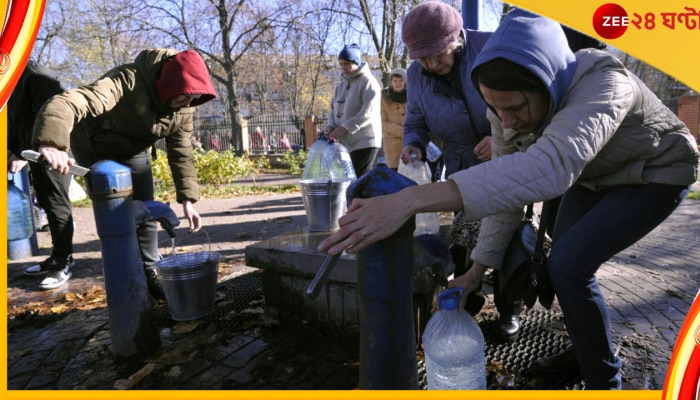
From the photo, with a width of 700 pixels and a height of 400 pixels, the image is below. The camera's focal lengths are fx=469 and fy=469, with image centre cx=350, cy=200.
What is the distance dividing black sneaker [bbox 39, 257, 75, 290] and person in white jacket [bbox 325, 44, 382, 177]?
292cm

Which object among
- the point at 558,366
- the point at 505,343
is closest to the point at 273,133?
the point at 505,343

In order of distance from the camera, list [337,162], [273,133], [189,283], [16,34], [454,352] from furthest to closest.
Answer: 1. [273,133]
2. [337,162]
3. [189,283]
4. [454,352]
5. [16,34]

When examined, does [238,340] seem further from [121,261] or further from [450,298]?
[450,298]

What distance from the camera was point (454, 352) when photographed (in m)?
2.00

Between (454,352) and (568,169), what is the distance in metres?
0.98

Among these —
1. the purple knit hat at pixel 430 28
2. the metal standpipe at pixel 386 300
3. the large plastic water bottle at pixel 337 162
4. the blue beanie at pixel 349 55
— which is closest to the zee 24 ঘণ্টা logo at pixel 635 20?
the purple knit hat at pixel 430 28

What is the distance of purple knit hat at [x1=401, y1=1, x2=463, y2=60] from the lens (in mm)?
2635

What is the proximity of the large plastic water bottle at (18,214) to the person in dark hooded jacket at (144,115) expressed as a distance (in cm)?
190

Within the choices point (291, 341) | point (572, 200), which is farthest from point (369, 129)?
point (572, 200)

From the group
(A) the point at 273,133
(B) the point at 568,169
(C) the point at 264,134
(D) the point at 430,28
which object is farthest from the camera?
(C) the point at 264,134

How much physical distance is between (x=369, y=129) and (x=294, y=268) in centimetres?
294

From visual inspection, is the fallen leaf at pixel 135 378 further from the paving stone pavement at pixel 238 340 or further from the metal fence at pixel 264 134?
the metal fence at pixel 264 134

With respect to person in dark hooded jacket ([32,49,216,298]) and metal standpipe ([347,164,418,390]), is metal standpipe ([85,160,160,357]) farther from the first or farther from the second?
metal standpipe ([347,164,418,390])

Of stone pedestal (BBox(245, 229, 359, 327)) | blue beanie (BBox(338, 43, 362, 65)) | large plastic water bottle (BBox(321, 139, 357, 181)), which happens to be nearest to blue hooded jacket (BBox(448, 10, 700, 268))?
stone pedestal (BBox(245, 229, 359, 327))
